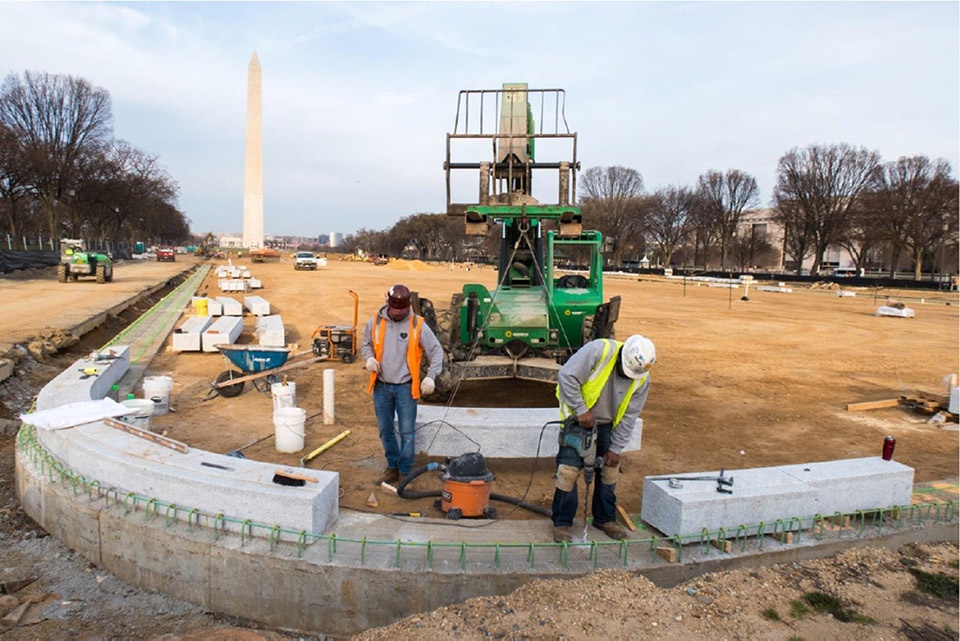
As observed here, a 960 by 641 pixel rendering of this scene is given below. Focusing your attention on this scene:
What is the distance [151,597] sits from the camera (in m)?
4.32

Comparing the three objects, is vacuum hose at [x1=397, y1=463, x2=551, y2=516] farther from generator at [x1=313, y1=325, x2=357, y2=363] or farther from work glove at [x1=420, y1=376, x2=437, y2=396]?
generator at [x1=313, y1=325, x2=357, y2=363]

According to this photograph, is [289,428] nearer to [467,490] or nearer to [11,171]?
[467,490]

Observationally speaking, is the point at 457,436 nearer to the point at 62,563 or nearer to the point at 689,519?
the point at 689,519

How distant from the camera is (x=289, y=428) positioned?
6.30 meters

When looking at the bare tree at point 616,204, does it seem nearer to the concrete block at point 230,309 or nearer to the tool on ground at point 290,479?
the concrete block at point 230,309

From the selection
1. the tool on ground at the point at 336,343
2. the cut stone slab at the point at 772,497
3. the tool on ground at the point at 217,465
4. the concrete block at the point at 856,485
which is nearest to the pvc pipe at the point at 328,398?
the tool on ground at the point at 217,465

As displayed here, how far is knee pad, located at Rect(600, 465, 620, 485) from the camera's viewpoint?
4516 millimetres

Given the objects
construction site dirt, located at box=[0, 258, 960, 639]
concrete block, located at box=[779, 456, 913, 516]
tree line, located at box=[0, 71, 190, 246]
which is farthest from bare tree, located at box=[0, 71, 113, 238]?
concrete block, located at box=[779, 456, 913, 516]

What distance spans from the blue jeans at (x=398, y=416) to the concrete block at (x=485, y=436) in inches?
15.9

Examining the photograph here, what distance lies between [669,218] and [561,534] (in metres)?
73.2

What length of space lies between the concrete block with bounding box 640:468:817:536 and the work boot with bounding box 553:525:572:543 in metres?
0.75

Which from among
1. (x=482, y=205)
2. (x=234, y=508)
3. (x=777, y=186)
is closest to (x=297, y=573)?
(x=234, y=508)

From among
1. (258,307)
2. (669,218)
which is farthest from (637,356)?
(669,218)

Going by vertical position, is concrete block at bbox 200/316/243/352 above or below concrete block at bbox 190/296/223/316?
Result: below
